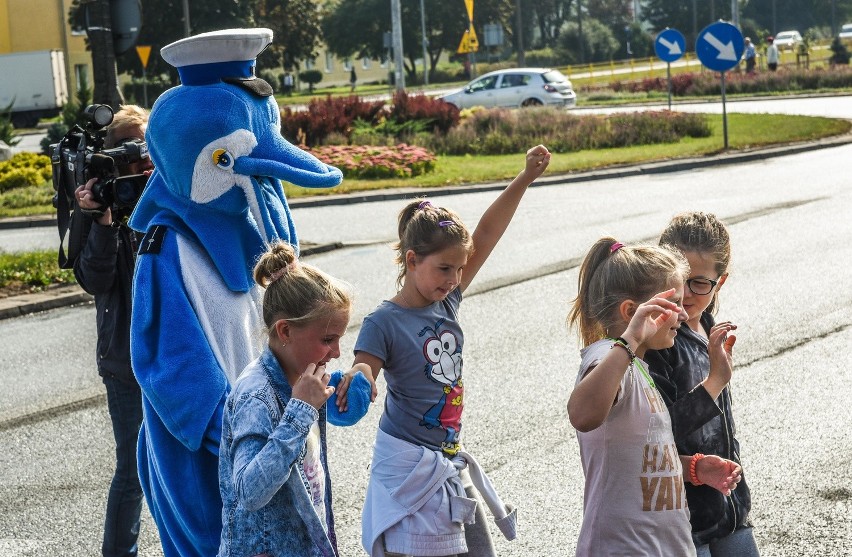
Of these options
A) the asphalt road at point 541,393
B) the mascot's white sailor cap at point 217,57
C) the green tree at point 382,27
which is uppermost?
the green tree at point 382,27

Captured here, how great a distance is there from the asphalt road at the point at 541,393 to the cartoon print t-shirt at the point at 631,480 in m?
1.75

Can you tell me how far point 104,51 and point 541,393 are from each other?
7.72 m

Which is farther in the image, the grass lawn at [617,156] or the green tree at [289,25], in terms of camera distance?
the green tree at [289,25]

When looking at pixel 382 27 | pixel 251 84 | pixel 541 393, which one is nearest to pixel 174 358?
pixel 251 84

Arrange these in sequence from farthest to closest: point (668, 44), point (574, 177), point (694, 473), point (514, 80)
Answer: point (514, 80) < point (668, 44) < point (574, 177) < point (694, 473)

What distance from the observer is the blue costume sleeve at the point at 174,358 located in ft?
11.2

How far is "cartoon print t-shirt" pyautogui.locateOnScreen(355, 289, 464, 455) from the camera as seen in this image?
377 cm

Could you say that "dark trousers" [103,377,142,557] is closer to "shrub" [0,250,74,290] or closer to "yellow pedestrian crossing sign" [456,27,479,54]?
"shrub" [0,250,74,290]

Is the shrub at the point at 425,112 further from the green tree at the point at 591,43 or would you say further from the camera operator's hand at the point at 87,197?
the green tree at the point at 591,43

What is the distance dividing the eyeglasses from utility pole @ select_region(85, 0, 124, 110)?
6.67m

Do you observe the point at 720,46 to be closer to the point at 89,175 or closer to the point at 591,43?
the point at 89,175

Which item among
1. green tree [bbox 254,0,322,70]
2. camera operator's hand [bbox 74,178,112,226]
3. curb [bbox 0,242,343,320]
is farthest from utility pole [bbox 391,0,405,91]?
camera operator's hand [bbox 74,178,112,226]

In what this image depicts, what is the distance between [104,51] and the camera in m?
13.0

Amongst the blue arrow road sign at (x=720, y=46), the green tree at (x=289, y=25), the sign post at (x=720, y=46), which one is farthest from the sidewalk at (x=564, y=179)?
the green tree at (x=289, y=25)
